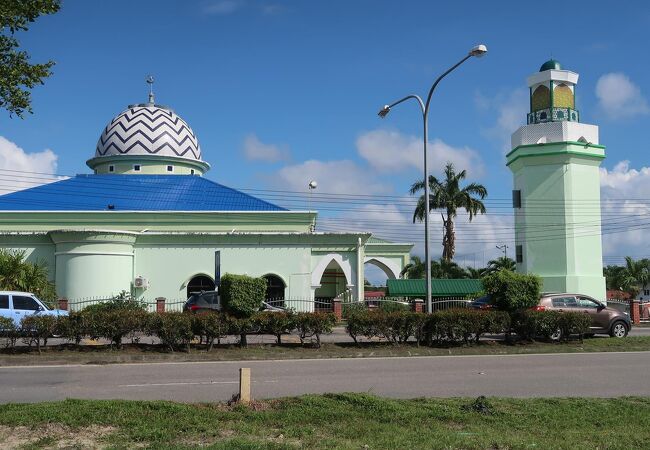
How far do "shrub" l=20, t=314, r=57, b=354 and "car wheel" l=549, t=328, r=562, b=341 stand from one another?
1371 cm

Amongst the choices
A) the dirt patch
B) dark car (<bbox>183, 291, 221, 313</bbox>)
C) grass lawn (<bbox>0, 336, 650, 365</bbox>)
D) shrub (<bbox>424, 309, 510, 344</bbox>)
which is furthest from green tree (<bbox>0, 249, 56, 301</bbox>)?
the dirt patch

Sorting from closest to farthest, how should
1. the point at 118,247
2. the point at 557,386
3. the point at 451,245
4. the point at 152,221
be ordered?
the point at 557,386 < the point at 118,247 < the point at 152,221 < the point at 451,245

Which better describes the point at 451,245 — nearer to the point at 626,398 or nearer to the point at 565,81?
the point at 565,81

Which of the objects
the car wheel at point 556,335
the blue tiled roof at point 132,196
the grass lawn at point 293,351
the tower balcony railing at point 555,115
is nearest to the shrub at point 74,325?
the grass lawn at point 293,351

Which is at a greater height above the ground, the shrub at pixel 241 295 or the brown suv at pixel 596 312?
the shrub at pixel 241 295

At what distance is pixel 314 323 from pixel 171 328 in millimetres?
3765

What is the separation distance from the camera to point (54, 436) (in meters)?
7.42

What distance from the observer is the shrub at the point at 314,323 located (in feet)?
60.5

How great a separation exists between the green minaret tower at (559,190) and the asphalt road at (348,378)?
16.7 meters

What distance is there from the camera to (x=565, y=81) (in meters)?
32.8

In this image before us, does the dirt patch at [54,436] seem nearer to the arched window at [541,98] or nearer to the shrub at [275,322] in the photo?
the shrub at [275,322]

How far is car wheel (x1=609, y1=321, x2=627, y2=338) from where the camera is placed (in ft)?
72.8

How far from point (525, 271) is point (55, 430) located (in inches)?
1162

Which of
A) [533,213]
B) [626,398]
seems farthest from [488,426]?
[533,213]
